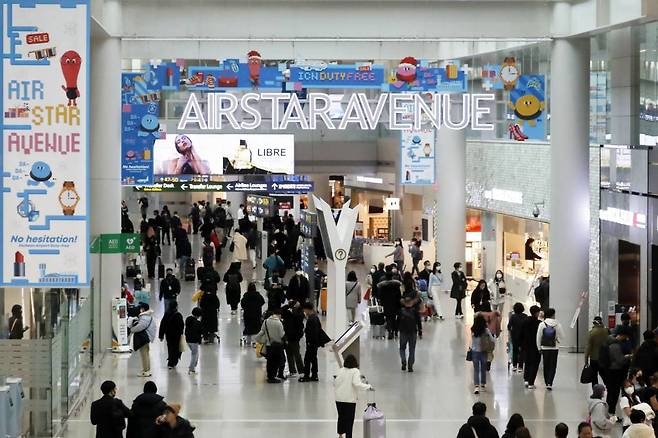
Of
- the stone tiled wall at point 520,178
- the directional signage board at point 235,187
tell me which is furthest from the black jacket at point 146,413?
the directional signage board at point 235,187

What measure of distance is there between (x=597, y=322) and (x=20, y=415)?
26.1 feet

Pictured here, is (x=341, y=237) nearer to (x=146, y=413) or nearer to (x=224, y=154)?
(x=146, y=413)

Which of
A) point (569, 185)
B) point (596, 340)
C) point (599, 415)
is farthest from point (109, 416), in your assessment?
point (569, 185)

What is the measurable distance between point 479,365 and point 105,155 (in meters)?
7.82

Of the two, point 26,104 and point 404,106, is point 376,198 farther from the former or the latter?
point 26,104

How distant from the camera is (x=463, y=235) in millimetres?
35750

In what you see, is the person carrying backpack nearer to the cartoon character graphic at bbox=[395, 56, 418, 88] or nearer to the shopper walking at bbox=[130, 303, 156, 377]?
the cartoon character graphic at bbox=[395, 56, 418, 88]

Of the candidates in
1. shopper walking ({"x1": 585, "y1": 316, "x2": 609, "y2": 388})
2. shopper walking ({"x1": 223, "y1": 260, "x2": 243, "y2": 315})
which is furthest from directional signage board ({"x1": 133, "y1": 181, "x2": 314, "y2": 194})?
shopper walking ({"x1": 585, "y1": 316, "x2": 609, "y2": 388})

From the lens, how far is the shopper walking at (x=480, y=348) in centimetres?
2006

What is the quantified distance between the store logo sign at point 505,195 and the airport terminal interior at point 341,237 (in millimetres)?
69

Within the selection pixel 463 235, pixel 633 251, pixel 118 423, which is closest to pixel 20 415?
pixel 118 423

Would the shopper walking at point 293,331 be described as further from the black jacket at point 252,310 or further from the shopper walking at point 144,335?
the black jacket at point 252,310

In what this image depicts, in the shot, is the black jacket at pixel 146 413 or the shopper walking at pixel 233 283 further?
the shopper walking at pixel 233 283

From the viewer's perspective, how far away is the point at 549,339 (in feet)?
66.3
